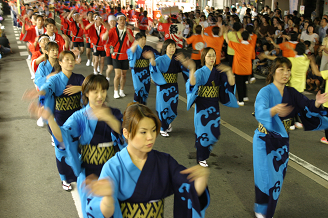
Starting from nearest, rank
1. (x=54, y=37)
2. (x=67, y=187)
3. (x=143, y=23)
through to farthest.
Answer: (x=67, y=187) < (x=54, y=37) < (x=143, y=23)

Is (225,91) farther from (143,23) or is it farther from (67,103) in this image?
(143,23)

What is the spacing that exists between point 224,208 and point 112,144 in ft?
5.13

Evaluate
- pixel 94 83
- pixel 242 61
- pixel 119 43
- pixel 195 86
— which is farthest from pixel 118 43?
pixel 94 83

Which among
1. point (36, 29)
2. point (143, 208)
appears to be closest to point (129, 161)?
point (143, 208)

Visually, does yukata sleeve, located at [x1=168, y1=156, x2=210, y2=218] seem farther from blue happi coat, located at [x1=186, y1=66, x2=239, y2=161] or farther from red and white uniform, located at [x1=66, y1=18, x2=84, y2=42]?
red and white uniform, located at [x1=66, y1=18, x2=84, y2=42]

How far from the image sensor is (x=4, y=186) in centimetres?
408

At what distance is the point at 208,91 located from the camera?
14.5 feet

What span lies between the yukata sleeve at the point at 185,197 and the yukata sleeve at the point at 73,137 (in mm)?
1032

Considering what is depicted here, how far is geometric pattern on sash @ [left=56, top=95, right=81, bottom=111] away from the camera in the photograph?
3.96 metres

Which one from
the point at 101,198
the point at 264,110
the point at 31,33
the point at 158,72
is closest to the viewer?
the point at 101,198

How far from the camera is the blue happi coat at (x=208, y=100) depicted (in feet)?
14.4

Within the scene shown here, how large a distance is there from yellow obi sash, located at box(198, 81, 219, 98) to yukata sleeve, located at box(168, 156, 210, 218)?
253 centimetres

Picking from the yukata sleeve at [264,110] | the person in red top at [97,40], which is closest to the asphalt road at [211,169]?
the yukata sleeve at [264,110]

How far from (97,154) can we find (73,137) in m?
0.24
